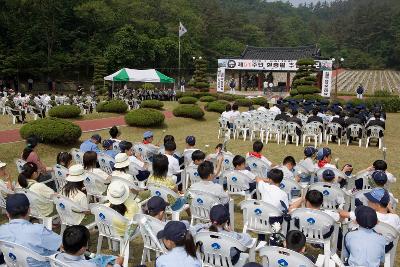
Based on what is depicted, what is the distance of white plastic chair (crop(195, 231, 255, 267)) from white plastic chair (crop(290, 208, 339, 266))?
1.00 meters

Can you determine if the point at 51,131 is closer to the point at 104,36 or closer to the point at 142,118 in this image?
the point at 142,118

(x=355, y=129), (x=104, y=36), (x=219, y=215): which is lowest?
(x=355, y=129)

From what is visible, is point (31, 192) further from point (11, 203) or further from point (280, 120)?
point (280, 120)

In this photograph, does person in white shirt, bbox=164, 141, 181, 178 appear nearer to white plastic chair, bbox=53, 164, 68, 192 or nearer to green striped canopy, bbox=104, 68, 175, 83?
white plastic chair, bbox=53, 164, 68, 192

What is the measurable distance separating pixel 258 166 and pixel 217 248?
3869 mm

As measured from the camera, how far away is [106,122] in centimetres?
1834

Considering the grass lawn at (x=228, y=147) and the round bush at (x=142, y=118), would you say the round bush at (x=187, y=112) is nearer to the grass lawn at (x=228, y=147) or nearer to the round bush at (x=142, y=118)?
the grass lawn at (x=228, y=147)

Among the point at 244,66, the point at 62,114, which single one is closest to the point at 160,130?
the point at 62,114

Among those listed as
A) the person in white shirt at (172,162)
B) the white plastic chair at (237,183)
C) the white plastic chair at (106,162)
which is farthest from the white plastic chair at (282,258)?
the white plastic chair at (106,162)

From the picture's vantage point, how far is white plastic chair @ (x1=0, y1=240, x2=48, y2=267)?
12.1 feet

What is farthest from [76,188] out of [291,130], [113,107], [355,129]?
[113,107]

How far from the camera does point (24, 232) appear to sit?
4105 millimetres

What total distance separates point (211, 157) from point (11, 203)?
178 inches

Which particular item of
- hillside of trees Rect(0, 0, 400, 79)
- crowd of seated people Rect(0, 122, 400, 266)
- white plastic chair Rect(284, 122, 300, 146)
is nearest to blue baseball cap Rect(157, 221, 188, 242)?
crowd of seated people Rect(0, 122, 400, 266)
